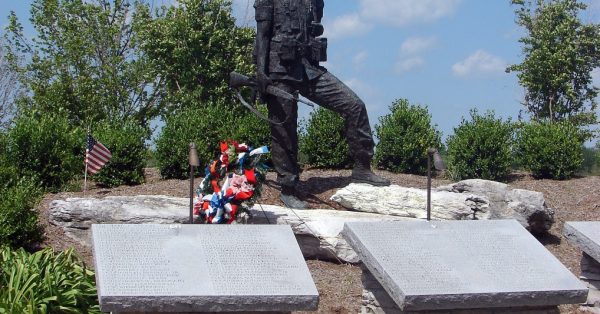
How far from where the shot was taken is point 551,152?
1276cm

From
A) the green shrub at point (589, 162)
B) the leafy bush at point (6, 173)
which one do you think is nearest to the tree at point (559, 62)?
the green shrub at point (589, 162)

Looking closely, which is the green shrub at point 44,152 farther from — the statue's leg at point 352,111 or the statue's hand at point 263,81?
the statue's leg at point 352,111

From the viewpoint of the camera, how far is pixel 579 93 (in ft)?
54.7

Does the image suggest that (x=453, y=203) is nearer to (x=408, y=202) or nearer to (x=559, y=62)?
(x=408, y=202)

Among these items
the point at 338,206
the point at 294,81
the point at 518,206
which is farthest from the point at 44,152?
the point at 518,206

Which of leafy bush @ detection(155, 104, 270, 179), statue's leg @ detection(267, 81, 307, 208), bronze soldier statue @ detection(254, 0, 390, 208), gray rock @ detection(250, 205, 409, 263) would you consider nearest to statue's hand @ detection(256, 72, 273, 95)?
bronze soldier statue @ detection(254, 0, 390, 208)

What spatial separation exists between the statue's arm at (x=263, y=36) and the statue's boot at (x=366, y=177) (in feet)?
4.68

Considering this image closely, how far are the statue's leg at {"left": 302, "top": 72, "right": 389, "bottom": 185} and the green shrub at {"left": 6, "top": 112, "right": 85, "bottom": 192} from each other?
316cm

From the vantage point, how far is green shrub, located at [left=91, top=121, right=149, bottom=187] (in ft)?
38.2

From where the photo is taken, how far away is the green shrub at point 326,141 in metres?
12.5

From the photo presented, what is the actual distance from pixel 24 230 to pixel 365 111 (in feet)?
12.8

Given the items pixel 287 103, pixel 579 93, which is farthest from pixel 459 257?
pixel 579 93

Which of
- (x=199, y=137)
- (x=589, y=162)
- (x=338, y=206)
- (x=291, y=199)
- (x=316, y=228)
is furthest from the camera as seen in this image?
(x=589, y=162)

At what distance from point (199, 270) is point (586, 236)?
3.54 meters
